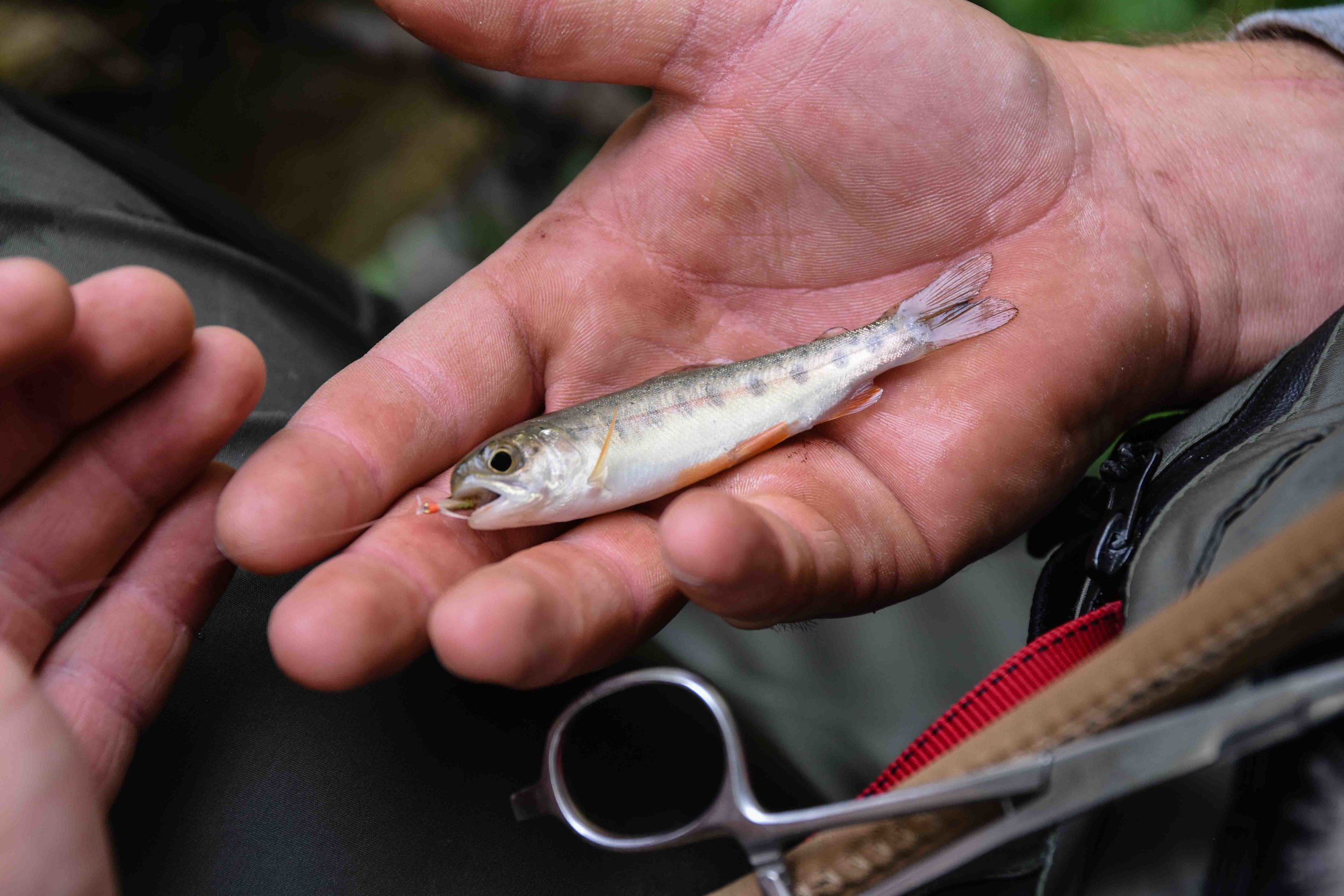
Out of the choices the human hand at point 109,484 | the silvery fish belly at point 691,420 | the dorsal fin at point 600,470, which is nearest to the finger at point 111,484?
the human hand at point 109,484

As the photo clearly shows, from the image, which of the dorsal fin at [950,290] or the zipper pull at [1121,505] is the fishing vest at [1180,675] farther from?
the dorsal fin at [950,290]

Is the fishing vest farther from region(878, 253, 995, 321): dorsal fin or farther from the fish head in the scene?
the fish head

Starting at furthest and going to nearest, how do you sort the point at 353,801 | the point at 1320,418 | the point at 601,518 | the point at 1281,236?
1. the point at 1281,236
2. the point at 601,518
3. the point at 353,801
4. the point at 1320,418

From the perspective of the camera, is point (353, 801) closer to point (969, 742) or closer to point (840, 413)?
point (969, 742)

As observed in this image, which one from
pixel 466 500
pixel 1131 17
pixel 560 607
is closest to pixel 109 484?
pixel 466 500

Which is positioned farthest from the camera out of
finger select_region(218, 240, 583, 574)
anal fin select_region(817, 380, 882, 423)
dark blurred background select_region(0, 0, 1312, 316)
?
dark blurred background select_region(0, 0, 1312, 316)

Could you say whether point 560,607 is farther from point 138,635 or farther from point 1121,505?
point 1121,505

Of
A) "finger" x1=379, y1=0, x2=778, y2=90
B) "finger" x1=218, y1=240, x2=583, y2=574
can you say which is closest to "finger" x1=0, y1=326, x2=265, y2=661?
Result: "finger" x1=218, y1=240, x2=583, y2=574

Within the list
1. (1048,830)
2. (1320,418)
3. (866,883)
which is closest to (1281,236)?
(1320,418)
